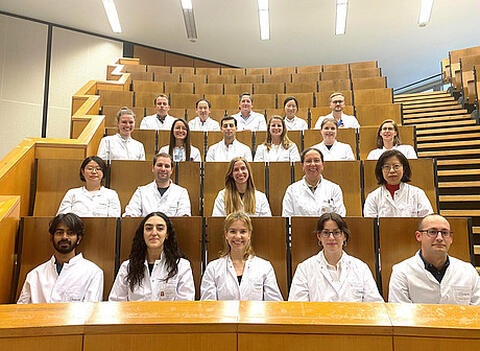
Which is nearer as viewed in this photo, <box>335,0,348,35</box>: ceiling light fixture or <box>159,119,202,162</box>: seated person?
<box>159,119,202,162</box>: seated person

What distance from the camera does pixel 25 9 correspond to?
2.61m

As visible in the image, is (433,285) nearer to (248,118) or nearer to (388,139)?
(388,139)

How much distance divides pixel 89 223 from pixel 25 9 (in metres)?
2.28

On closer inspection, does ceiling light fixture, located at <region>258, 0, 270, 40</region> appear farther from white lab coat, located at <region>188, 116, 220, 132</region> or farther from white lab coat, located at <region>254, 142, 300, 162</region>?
white lab coat, located at <region>254, 142, 300, 162</region>

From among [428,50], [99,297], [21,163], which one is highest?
[428,50]

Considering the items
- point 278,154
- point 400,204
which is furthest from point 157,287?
point 278,154

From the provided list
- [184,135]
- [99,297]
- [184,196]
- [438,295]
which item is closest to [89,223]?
[99,297]

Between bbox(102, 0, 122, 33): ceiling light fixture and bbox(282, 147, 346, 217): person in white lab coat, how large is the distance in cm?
201

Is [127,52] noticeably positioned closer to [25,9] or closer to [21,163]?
[25,9]

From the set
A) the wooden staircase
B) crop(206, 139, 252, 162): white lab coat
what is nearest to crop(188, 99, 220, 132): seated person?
crop(206, 139, 252, 162): white lab coat

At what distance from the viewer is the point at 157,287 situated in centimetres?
82

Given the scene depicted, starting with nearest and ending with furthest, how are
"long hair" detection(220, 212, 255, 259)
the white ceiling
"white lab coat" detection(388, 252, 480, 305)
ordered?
"white lab coat" detection(388, 252, 480, 305), "long hair" detection(220, 212, 255, 259), the white ceiling

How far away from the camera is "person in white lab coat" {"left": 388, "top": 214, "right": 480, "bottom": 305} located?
29.6 inches

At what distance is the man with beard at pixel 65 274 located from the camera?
0.82 metres
